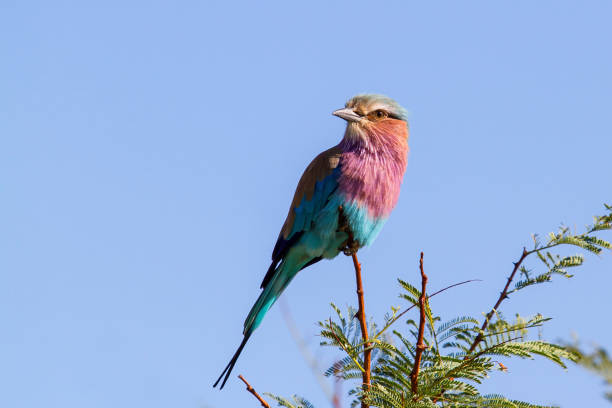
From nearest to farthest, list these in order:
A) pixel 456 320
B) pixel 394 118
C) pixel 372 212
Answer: pixel 456 320 < pixel 372 212 < pixel 394 118

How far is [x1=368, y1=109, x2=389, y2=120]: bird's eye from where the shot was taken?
5164 mm

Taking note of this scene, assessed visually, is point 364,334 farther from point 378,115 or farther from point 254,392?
point 378,115

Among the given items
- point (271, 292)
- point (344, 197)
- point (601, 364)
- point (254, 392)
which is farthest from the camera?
point (271, 292)

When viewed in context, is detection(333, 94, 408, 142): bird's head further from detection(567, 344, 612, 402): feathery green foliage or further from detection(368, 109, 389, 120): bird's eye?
Answer: detection(567, 344, 612, 402): feathery green foliage

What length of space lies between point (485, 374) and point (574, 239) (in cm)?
64

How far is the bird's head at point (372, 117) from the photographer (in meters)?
5.03

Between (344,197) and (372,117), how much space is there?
0.75m

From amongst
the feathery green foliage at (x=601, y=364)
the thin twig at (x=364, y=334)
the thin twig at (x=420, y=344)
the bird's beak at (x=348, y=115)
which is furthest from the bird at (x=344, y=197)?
the feathery green foliage at (x=601, y=364)

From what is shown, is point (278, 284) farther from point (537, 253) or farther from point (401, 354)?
point (537, 253)

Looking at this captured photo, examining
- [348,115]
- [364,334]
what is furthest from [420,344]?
[348,115]

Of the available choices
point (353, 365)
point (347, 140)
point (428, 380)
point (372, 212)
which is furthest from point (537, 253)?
point (347, 140)

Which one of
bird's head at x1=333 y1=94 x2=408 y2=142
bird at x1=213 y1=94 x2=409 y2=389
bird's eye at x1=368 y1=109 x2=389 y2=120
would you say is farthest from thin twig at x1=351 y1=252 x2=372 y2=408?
bird's eye at x1=368 y1=109 x2=389 y2=120

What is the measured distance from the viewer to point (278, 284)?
5.02m

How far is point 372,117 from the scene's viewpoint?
16.9 ft
